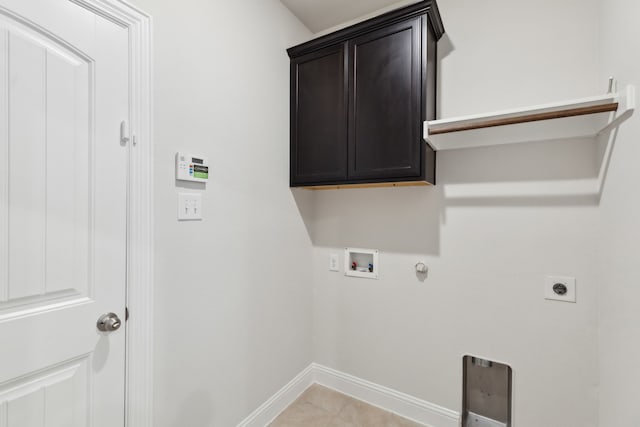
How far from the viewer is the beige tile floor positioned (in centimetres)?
185

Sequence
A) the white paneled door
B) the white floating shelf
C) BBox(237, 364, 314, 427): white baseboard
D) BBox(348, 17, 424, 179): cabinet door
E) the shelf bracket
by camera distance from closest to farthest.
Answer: the white paneled door < the shelf bracket < the white floating shelf < BBox(348, 17, 424, 179): cabinet door < BBox(237, 364, 314, 427): white baseboard

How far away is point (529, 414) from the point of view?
5.27 feet

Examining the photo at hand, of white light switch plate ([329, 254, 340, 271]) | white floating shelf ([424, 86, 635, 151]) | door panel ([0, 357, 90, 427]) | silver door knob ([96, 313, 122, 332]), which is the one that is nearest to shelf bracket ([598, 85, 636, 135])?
white floating shelf ([424, 86, 635, 151])

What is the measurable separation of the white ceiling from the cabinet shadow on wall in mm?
1128

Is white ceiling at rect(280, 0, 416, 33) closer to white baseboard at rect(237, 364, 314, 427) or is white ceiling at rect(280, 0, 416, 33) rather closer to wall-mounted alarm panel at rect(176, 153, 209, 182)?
wall-mounted alarm panel at rect(176, 153, 209, 182)

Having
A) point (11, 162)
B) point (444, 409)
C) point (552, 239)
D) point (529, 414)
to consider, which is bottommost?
point (444, 409)

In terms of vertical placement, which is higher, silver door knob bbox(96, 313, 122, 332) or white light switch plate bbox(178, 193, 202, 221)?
white light switch plate bbox(178, 193, 202, 221)

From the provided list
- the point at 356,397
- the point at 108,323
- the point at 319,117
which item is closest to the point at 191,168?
the point at 108,323

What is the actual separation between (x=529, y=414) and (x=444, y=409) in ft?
1.48

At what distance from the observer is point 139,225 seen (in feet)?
3.91

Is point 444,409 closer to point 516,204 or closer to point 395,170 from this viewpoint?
point 516,204

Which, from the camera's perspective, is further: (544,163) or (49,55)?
(544,163)

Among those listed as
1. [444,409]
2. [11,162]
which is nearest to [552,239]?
[444,409]

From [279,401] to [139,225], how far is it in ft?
4.97
